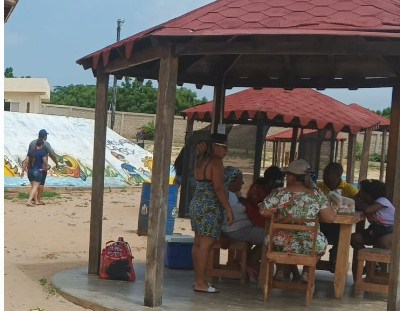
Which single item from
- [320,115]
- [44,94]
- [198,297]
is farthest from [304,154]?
[44,94]

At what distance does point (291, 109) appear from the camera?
49.2 ft

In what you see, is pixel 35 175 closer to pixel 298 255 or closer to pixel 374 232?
pixel 374 232

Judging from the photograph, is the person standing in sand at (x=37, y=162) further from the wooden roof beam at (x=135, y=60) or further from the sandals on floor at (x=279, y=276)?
the sandals on floor at (x=279, y=276)

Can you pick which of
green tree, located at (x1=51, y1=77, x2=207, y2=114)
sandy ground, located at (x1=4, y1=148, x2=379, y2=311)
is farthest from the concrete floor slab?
green tree, located at (x1=51, y1=77, x2=207, y2=114)

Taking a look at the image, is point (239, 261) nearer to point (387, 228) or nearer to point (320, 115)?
point (387, 228)

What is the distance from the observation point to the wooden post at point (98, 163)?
8.24 m

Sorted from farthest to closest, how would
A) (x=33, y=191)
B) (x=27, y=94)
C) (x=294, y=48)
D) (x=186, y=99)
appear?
(x=186, y=99)
(x=27, y=94)
(x=33, y=191)
(x=294, y=48)

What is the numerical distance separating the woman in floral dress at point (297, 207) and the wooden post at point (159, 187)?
1.06 meters

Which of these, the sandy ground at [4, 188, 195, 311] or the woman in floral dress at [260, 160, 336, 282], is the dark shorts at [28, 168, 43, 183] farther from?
the woman in floral dress at [260, 160, 336, 282]

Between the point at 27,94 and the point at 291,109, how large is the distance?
3244 centimetres

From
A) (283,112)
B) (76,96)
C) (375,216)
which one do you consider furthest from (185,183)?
(76,96)

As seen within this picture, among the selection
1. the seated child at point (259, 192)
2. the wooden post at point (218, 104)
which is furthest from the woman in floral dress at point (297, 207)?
the wooden post at point (218, 104)

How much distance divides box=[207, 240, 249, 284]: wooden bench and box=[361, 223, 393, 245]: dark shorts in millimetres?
1347

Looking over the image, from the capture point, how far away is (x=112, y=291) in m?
7.42
